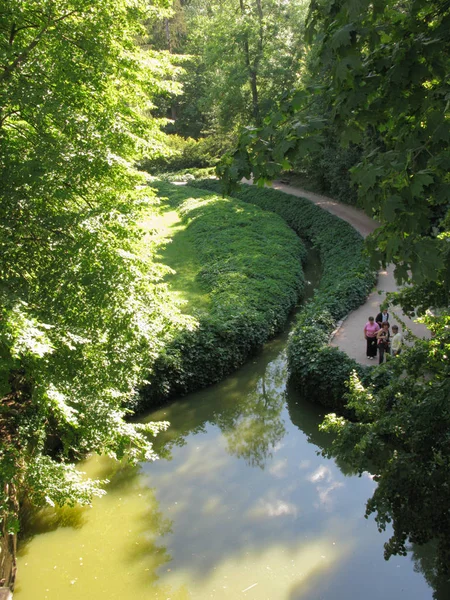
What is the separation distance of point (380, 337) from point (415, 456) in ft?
22.2

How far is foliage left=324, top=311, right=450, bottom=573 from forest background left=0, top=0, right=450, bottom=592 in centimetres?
2

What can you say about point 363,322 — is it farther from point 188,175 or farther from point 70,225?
point 188,175

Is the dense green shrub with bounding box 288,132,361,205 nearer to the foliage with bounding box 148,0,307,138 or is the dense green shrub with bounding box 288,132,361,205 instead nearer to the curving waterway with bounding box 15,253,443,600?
the foliage with bounding box 148,0,307,138

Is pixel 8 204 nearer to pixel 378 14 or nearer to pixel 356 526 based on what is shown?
pixel 378 14

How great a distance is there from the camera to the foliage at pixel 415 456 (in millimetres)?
5898

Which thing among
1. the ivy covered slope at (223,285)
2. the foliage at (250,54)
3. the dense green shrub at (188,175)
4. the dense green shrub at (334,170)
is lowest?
the ivy covered slope at (223,285)

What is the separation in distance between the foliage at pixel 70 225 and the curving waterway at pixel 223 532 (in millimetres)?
1573

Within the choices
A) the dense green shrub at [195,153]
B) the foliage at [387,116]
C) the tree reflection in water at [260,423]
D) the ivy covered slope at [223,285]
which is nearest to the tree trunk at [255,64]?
the dense green shrub at [195,153]

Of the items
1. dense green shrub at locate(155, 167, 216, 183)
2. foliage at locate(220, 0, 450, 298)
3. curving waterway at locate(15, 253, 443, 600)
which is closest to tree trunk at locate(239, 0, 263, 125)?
dense green shrub at locate(155, 167, 216, 183)

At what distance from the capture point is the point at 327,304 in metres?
16.1

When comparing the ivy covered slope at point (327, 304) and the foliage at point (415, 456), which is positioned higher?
the ivy covered slope at point (327, 304)

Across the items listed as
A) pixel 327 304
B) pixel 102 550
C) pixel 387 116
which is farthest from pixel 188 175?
pixel 387 116

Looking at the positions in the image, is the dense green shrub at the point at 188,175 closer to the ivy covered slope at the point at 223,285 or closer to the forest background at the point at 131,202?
the ivy covered slope at the point at 223,285

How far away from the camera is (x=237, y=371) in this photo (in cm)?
1512
